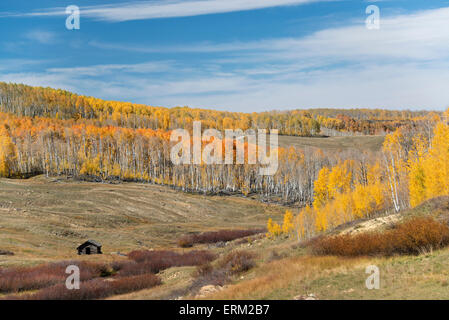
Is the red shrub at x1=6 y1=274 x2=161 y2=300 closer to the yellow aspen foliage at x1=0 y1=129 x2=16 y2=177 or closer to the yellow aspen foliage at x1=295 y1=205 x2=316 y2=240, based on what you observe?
the yellow aspen foliage at x1=295 y1=205 x2=316 y2=240

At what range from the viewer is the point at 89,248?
170ft

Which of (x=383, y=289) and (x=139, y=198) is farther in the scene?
(x=139, y=198)

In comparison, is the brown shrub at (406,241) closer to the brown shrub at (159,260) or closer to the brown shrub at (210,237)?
the brown shrub at (159,260)

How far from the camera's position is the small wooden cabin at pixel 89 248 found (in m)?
51.6

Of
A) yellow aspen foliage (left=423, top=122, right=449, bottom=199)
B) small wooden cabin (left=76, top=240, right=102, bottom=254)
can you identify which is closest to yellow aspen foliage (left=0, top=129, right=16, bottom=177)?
small wooden cabin (left=76, top=240, right=102, bottom=254)

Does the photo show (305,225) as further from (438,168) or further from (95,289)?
(95,289)

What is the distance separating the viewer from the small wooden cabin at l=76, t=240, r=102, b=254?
5162 cm

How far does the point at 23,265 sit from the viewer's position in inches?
1523

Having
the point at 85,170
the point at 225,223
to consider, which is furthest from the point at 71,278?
the point at 85,170

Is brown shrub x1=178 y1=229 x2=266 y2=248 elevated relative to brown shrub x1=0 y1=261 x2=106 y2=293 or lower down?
lower down
